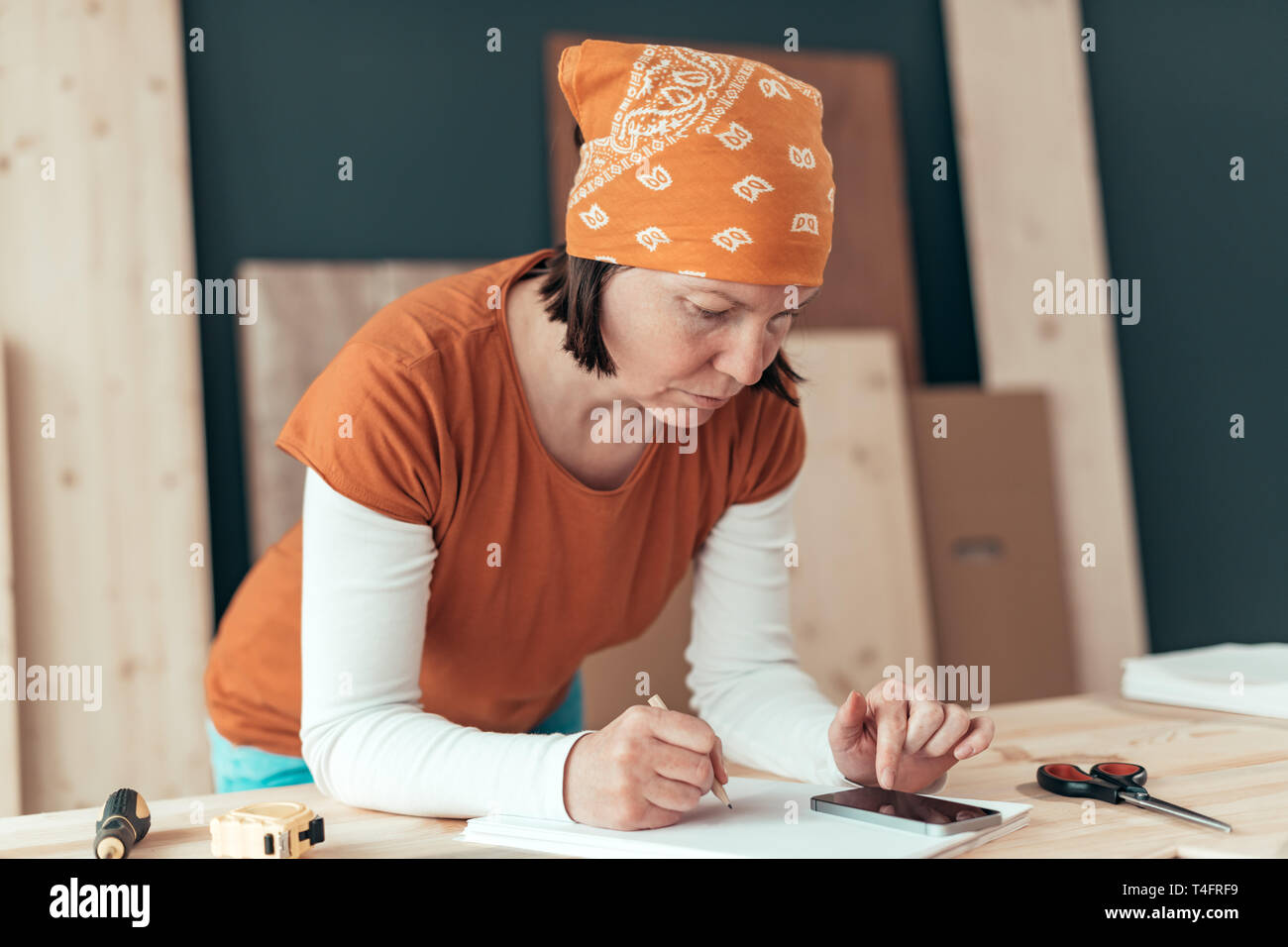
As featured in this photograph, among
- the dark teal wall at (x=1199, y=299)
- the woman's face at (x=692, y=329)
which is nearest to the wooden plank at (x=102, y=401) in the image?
the woman's face at (x=692, y=329)

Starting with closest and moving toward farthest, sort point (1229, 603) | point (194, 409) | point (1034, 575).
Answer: point (194, 409) < point (1034, 575) < point (1229, 603)

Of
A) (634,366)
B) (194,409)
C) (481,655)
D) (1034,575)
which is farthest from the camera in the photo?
(1034,575)

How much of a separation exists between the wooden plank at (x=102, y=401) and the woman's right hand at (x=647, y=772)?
1970mm

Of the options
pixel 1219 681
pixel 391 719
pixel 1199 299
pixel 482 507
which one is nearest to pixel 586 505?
pixel 482 507

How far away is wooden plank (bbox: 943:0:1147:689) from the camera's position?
3.24 metres

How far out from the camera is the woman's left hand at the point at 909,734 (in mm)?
1001

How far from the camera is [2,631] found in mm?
2389

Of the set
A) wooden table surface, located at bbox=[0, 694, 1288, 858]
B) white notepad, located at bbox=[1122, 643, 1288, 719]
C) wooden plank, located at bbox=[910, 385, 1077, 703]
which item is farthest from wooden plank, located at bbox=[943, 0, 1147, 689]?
wooden table surface, located at bbox=[0, 694, 1288, 858]

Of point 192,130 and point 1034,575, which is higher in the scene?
point 192,130

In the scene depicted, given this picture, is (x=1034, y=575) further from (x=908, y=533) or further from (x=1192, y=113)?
(x=1192, y=113)

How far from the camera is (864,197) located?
3232mm

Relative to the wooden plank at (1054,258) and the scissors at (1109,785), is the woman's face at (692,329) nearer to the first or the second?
the scissors at (1109,785)
